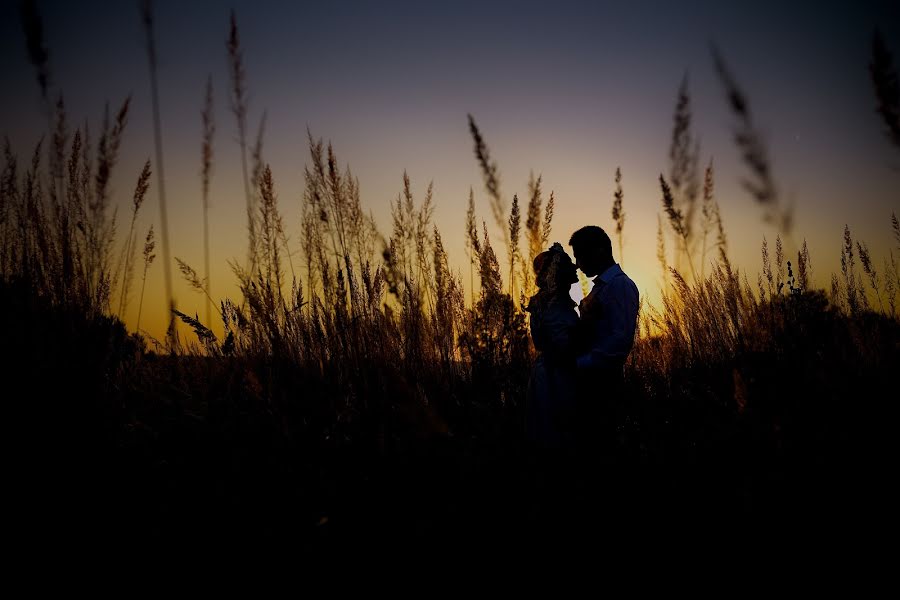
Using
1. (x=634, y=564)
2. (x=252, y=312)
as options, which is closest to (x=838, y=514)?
(x=634, y=564)

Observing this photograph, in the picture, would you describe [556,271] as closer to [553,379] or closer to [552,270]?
[552,270]

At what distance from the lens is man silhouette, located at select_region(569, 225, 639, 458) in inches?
71.7

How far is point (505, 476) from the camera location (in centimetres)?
164

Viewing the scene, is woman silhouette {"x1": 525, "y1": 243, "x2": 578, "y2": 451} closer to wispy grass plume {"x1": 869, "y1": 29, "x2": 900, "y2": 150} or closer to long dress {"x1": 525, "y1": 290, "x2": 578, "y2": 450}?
long dress {"x1": 525, "y1": 290, "x2": 578, "y2": 450}

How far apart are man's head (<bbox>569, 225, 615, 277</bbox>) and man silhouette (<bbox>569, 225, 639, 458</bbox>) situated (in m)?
0.07

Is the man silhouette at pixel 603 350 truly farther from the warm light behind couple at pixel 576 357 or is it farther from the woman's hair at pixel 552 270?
the woman's hair at pixel 552 270

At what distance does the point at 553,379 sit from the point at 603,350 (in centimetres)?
22

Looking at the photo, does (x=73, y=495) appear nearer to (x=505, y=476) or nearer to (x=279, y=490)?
(x=279, y=490)

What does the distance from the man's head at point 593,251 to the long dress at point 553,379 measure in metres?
0.23

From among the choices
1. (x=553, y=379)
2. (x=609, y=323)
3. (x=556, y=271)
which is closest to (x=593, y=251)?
(x=556, y=271)

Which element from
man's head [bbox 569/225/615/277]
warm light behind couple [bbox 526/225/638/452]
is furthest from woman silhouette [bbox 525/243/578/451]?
man's head [bbox 569/225/615/277]

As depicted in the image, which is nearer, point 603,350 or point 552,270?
point 603,350

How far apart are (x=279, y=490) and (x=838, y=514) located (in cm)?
159

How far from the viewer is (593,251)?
2.09 meters
